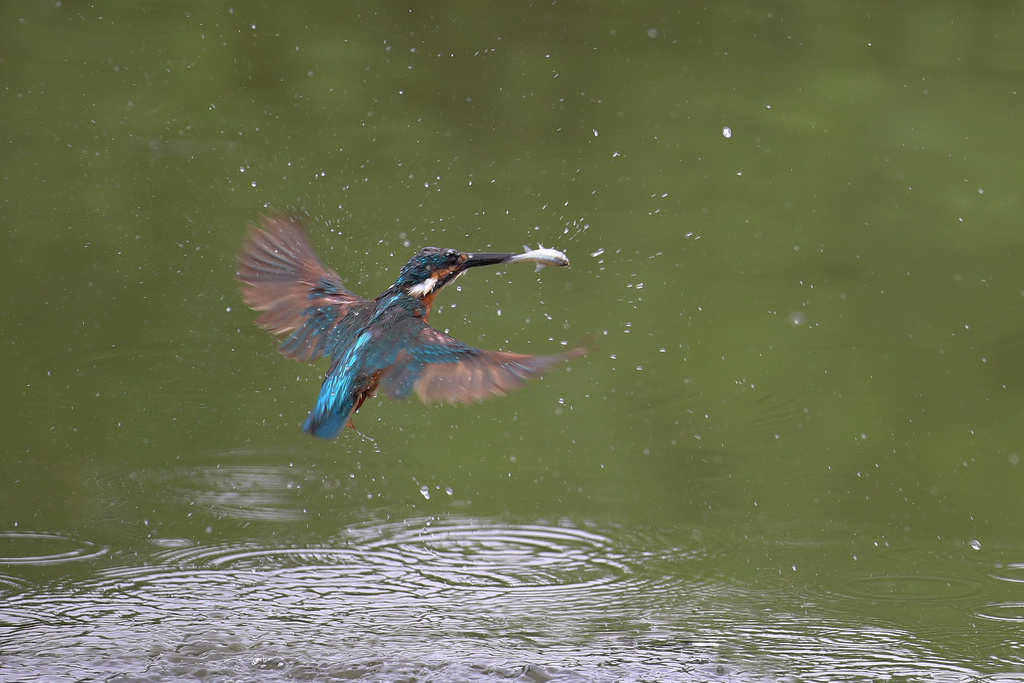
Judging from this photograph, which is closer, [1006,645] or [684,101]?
[1006,645]

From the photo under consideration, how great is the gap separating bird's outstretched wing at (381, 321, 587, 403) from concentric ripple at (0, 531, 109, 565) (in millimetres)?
1060

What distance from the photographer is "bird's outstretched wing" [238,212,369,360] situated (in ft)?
8.02

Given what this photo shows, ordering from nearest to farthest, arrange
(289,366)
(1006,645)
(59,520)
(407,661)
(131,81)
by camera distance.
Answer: (407,661)
(1006,645)
(59,520)
(289,366)
(131,81)

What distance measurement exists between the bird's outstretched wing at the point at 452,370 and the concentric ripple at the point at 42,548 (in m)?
1.06

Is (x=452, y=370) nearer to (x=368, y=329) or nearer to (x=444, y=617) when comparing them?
(x=368, y=329)

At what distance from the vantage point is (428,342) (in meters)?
2.21

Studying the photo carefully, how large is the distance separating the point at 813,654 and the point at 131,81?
334 centimetres

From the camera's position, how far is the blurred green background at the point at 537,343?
Answer: 8.15ft

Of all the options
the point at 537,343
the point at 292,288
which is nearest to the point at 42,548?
the point at 292,288

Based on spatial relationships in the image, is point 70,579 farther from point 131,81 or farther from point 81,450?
point 131,81

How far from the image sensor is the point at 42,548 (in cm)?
280

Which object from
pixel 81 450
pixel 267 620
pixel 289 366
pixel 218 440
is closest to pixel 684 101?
pixel 289 366

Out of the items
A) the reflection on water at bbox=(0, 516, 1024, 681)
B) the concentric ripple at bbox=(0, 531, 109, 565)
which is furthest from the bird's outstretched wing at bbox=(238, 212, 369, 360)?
the concentric ripple at bbox=(0, 531, 109, 565)

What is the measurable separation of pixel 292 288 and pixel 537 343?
4.56 feet
